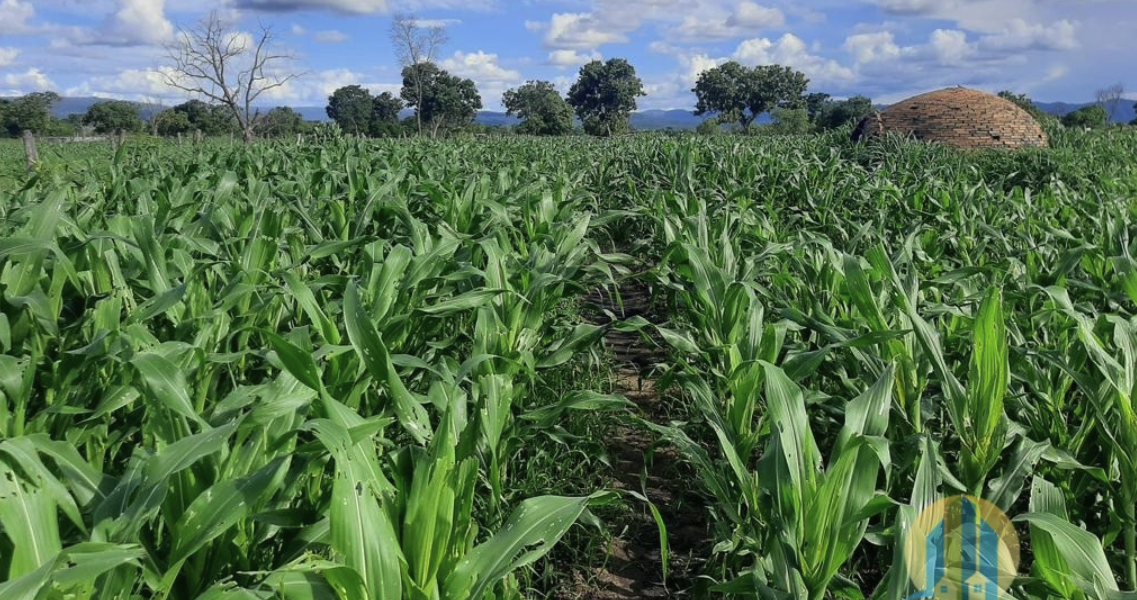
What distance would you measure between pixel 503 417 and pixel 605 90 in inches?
3253

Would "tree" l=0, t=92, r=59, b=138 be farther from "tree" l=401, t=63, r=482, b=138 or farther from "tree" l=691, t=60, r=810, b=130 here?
"tree" l=691, t=60, r=810, b=130

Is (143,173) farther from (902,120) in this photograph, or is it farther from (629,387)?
(902,120)

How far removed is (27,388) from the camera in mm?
1910

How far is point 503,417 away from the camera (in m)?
2.05

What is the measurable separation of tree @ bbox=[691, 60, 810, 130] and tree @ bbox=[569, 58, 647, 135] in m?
7.82

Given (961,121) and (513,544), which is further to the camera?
(961,121)

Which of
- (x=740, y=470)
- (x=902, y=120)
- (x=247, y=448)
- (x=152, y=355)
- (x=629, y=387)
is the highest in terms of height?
(x=902, y=120)

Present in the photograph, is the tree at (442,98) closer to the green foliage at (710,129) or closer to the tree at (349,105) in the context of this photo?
the tree at (349,105)

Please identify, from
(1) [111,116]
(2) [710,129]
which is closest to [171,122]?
(1) [111,116]

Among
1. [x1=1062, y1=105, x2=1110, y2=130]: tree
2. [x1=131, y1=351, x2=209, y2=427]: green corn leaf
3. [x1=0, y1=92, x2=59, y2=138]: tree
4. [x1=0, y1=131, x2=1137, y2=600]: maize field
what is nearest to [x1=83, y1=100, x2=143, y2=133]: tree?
[x1=0, y1=92, x2=59, y2=138]: tree

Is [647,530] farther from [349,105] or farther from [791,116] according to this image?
[349,105]

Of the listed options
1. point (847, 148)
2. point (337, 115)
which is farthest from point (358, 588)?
point (337, 115)

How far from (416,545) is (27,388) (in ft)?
4.34

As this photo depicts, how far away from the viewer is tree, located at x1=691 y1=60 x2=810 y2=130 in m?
73.4
